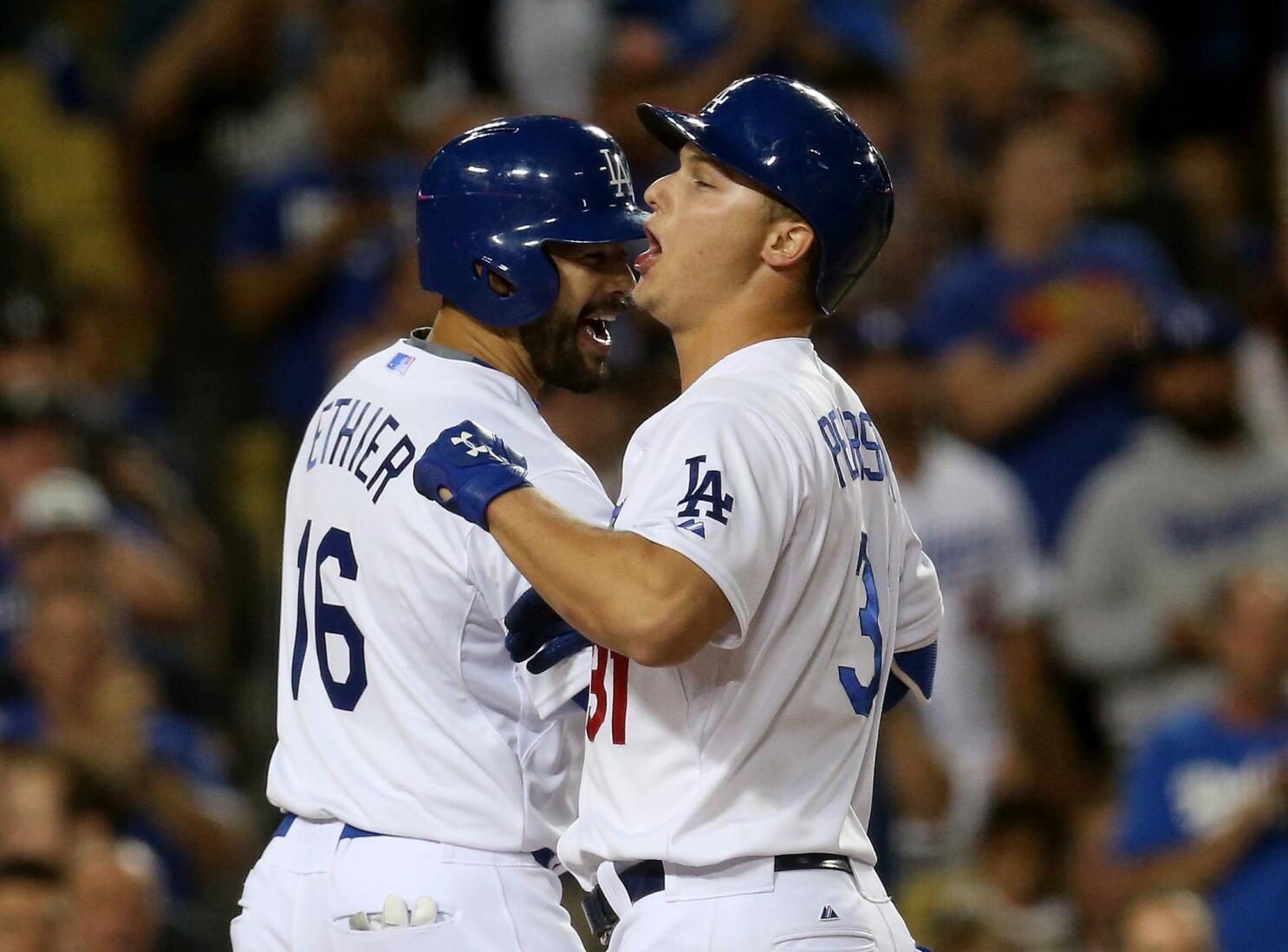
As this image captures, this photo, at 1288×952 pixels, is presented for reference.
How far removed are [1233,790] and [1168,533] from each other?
114 centimetres

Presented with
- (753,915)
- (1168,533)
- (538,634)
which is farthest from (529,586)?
(1168,533)

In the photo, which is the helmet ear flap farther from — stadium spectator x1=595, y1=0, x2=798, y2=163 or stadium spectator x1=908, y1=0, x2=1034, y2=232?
stadium spectator x1=908, y1=0, x2=1034, y2=232

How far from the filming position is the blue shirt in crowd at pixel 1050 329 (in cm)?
800

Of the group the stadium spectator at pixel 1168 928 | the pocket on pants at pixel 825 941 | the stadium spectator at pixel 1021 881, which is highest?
the pocket on pants at pixel 825 941

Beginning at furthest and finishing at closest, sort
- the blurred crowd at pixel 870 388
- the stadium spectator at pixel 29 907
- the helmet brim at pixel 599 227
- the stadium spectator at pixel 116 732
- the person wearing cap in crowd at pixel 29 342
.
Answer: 1. the person wearing cap in crowd at pixel 29 342
2. the blurred crowd at pixel 870 388
3. the stadium spectator at pixel 116 732
4. the stadium spectator at pixel 29 907
5. the helmet brim at pixel 599 227

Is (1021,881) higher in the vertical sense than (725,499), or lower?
lower

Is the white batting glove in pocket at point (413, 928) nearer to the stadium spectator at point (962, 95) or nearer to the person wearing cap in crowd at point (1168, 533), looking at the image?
the person wearing cap in crowd at point (1168, 533)

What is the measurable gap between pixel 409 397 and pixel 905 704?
3.49 meters

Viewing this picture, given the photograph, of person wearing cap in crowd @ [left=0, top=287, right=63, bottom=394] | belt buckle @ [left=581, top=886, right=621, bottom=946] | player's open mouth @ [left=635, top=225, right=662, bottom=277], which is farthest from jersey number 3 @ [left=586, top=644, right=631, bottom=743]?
person wearing cap in crowd @ [left=0, top=287, right=63, bottom=394]

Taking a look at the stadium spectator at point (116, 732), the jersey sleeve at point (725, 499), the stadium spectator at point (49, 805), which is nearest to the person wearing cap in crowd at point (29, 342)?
the stadium spectator at point (116, 732)

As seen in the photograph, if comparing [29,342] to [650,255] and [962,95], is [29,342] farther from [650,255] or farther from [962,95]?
[650,255]

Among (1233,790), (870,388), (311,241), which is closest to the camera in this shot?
(1233,790)

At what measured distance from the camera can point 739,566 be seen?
10.1 feet

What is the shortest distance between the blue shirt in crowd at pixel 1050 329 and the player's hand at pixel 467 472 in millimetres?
4982
